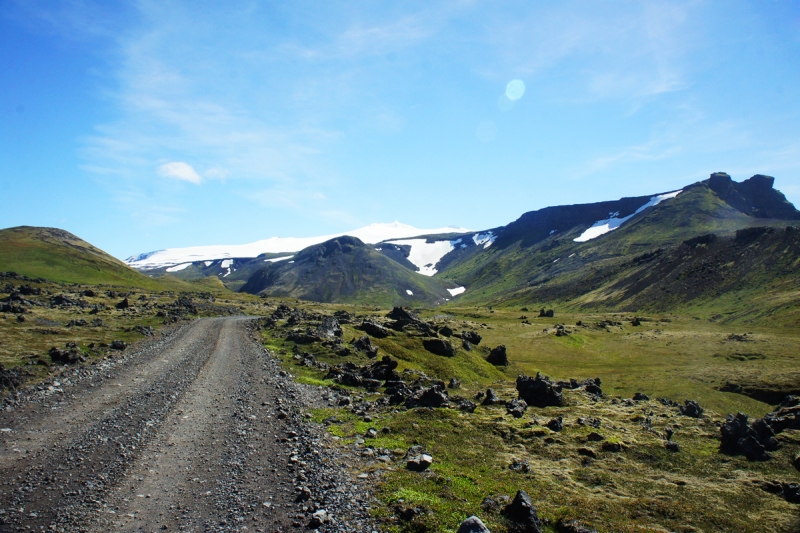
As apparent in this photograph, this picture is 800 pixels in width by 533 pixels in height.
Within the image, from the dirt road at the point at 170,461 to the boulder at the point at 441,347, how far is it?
27677 mm

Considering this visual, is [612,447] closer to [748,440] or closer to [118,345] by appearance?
[748,440]

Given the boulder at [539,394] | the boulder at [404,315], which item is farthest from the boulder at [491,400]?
the boulder at [404,315]

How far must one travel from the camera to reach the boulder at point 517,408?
3016 centimetres

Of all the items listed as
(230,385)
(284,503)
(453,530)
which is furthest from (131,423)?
(453,530)

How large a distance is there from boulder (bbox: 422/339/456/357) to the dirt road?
90.8ft

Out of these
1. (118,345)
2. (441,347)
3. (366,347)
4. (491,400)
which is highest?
(118,345)

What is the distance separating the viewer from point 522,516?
14742mm

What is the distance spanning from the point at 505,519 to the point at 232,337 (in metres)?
59.1

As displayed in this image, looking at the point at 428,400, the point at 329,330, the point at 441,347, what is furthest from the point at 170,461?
the point at 329,330

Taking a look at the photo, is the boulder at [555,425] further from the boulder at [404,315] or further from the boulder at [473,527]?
the boulder at [404,315]

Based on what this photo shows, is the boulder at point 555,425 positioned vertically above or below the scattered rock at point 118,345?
below

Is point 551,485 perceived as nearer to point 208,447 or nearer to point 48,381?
point 208,447

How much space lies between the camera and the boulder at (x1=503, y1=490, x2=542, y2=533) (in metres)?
14.3

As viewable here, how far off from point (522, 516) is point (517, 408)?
17.1 meters
